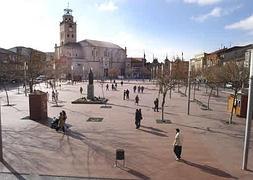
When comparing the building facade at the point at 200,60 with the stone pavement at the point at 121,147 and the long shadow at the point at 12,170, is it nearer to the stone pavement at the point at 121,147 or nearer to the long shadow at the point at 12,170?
the stone pavement at the point at 121,147

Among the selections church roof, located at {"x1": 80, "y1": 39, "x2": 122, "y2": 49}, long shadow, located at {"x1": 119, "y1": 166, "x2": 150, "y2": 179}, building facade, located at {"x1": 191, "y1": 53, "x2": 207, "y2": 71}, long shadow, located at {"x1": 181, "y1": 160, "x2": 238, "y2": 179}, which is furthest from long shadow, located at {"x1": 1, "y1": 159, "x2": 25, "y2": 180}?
church roof, located at {"x1": 80, "y1": 39, "x2": 122, "y2": 49}

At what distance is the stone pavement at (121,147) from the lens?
11.6 m

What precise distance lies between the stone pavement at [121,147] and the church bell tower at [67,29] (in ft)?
328

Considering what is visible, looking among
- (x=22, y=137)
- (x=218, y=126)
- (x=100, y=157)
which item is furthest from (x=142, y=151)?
(x=218, y=126)

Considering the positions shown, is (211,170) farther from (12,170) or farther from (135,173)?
(12,170)

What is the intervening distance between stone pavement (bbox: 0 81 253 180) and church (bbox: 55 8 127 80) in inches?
3648

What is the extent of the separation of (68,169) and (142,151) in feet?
13.5

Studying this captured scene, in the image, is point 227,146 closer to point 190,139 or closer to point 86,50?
point 190,139

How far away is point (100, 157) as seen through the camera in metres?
13.4

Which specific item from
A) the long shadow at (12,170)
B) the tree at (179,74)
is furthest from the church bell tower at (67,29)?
the long shadow at (12,170)

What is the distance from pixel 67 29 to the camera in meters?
119

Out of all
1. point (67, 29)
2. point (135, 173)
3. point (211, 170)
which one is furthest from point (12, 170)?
point (67, 29)

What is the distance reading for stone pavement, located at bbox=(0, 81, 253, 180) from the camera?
38.0 ft

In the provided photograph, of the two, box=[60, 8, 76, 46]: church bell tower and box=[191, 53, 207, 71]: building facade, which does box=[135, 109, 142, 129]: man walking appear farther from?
box=[60, 8, 76, 46]: church bell tower
